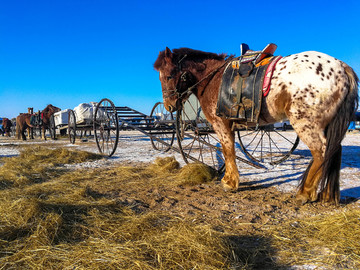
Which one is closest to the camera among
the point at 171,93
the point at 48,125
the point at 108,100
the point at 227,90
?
the point at 227,90

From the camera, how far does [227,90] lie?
3562 millimetres

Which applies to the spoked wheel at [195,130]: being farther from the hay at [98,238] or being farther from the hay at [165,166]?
the hay at [98,238]

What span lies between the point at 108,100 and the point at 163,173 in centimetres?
351

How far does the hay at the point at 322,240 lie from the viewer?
6.00 ft

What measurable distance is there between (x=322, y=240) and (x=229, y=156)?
1932 millimetres

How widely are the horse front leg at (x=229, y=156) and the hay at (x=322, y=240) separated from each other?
133 cm

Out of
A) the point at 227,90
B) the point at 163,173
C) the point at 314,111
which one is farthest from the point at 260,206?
the point at 163,173

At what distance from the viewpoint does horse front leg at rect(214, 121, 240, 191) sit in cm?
386

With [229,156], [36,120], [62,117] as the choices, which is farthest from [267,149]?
[36,120]

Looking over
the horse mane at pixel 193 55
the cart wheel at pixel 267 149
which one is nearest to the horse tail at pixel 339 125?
the cart wheel at pixel 267 149

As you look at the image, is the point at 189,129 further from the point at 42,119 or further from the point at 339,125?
the point at 42,119

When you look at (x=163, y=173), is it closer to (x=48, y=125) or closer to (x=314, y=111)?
(x=314, y=111)

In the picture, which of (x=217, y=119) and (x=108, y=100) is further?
(x=108, y=100)

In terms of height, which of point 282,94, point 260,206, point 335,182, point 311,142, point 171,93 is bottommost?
point 260,206
